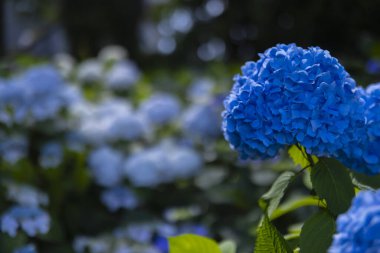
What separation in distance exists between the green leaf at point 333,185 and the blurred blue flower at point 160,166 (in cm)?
139

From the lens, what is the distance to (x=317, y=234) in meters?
1.00

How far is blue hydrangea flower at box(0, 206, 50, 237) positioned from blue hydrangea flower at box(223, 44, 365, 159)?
965 millimetres

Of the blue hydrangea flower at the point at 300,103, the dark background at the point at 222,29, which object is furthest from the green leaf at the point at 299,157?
the dark background at the point at 222,29

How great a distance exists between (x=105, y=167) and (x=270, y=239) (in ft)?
5.03

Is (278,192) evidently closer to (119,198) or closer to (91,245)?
(91,245)

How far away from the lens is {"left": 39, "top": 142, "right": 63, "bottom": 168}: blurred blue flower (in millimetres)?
2418

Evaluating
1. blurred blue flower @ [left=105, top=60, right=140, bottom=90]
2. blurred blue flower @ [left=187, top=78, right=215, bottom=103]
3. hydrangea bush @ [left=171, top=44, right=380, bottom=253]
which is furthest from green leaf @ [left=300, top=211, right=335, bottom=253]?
blurred blue flower @ [left=105, top=60, right=140, bottom=90]

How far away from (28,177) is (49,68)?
0.58 meters

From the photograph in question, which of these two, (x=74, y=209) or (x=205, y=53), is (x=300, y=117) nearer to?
(x=74, y=209)

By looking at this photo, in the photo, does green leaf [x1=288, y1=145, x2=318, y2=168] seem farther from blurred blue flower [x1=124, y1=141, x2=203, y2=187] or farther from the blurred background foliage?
blurred blue flower [x1=124, y1=141, x2=203, y2=187]

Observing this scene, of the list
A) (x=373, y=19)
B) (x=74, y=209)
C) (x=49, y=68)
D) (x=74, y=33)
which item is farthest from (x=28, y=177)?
(x=74, y=33)

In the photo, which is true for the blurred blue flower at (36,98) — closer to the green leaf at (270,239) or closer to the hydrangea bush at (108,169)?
the hydrangea bush at (108,169)

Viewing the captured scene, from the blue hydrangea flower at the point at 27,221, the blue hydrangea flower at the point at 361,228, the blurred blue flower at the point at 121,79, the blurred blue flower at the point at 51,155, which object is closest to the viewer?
the blue hydrangea flower at the point at 361,228

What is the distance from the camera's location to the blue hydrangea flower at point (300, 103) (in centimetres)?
104
